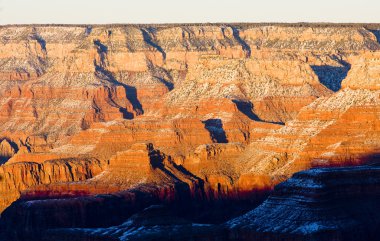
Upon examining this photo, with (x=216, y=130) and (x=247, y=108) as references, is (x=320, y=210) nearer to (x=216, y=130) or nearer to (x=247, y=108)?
(x=216, y=130)

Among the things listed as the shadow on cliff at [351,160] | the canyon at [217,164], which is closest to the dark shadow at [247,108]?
the canyon at [217,164]

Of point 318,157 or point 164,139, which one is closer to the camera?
point 318,157

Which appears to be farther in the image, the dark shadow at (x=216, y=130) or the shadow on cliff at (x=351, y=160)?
the dark shadow at (x=216, y=130)

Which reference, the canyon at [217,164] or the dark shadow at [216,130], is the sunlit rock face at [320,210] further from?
the dark shadow at [216,130]

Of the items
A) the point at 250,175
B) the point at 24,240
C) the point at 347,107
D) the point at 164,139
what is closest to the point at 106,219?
the point at 24,240

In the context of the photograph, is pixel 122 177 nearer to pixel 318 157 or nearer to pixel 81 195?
pixel 81 195

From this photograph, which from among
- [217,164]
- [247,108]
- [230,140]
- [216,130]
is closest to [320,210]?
[217,164]
